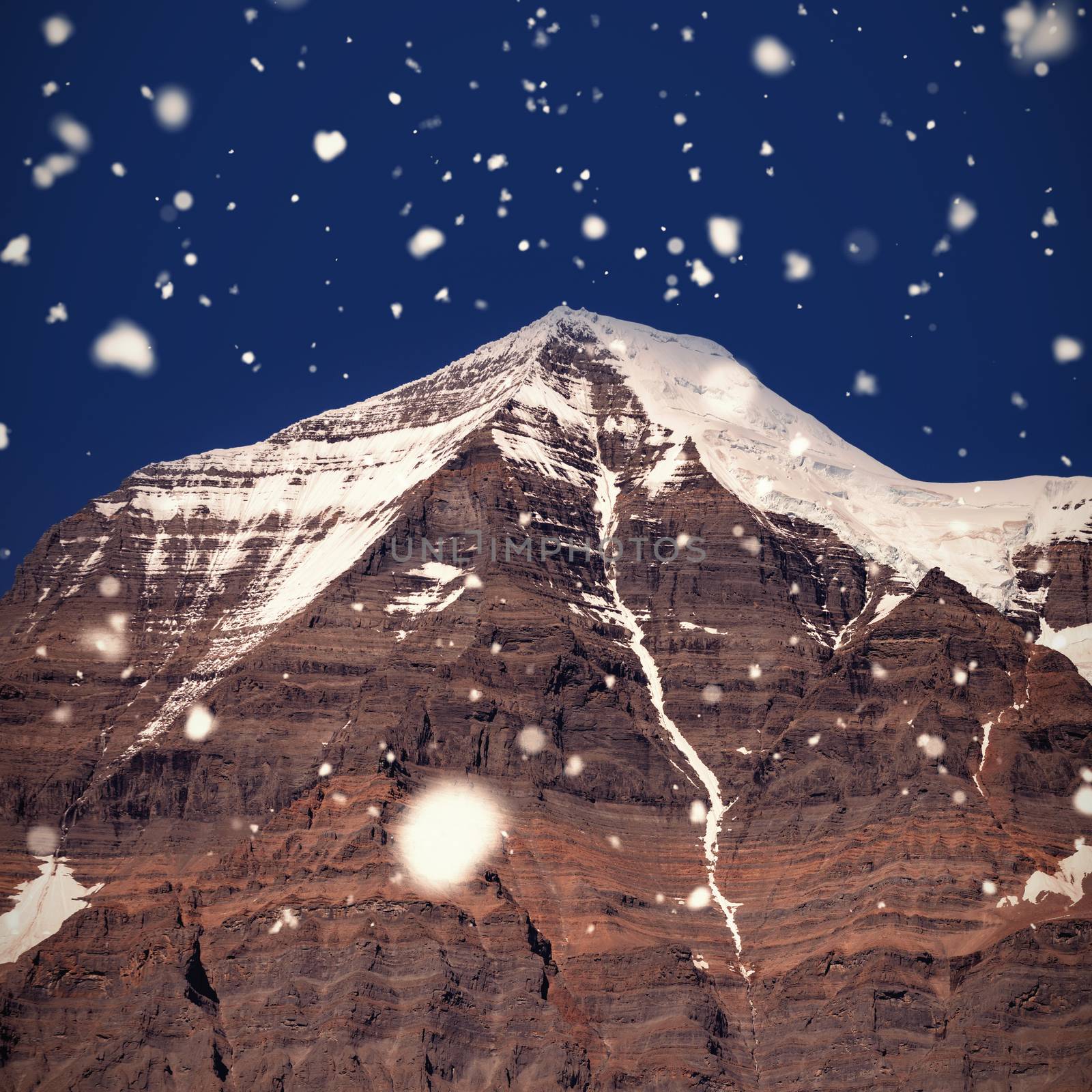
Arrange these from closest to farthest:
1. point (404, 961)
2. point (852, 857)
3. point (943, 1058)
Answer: point (943, 1058) < point (404, 961) < point (852, 857)

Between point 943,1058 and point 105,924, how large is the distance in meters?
85.6

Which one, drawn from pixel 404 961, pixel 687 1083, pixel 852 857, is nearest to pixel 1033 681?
pixel 852 857

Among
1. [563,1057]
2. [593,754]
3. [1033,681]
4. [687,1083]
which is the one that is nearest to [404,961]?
[563,1057]

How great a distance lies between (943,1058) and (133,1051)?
73.8 metres

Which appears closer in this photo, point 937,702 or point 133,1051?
point 133,1051

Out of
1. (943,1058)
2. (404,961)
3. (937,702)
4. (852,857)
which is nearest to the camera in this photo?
(943,1058)

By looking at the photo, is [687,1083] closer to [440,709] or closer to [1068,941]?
[1068,941]

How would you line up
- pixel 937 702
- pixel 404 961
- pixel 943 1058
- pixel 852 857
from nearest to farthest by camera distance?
pixel 943 1058 → pixel 404 961 → pixel 852 857 → pixel 937 702

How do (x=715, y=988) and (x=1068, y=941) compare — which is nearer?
(x=1068, y=941)

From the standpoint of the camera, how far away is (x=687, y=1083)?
15612 cm

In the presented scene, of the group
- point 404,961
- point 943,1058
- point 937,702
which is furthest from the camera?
point 937,702

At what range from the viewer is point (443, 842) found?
178 meters

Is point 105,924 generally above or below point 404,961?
below

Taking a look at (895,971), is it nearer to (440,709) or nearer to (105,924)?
(440,709)
